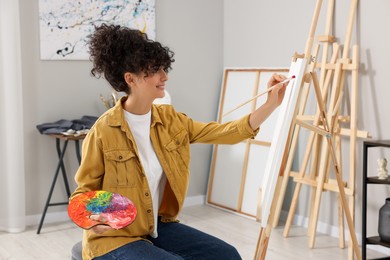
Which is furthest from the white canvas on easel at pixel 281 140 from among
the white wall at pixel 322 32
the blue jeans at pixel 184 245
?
the white wall at pixel 322 32

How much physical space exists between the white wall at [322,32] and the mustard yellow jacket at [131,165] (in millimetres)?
1560

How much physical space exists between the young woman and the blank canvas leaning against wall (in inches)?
84.2

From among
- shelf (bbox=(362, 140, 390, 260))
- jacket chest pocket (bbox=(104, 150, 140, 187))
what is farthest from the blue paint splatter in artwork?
shelf (bbox=(362, 140, 390, 260))

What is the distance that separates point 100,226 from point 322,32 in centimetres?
250

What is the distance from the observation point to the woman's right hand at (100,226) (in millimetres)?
2004

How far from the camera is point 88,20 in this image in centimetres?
440

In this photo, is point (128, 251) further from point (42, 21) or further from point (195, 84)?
point (195, 84)

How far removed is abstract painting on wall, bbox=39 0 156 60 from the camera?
168 inches

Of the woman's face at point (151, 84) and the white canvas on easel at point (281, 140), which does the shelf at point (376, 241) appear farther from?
the woman's face at point (151, 84)

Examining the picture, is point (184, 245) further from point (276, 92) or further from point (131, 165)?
point (276, 92)

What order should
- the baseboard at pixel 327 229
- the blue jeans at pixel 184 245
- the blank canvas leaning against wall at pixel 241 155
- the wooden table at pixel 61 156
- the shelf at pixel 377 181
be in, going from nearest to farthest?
the blue jeans at pixel 184 245
the shelf at pixel 377 181
the baseboard at pixel 327 229
the wooden table at pixel 61 156
the blank canvas leaning against wall at pixel 241 155

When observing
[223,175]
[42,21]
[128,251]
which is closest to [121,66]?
[128,251]

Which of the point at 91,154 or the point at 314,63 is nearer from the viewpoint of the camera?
the point at 91,154

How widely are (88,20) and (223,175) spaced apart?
5.27ft
